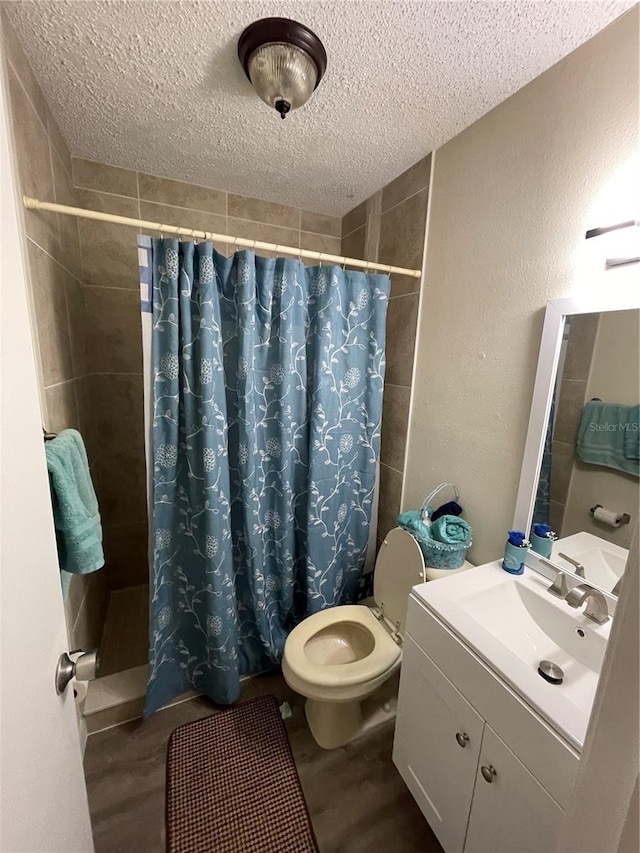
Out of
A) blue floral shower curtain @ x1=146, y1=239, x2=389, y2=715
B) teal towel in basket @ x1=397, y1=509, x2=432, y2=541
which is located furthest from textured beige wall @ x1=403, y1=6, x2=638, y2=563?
blue floral shower curtain @ x1=146, y1=239, x2=389, y2=715

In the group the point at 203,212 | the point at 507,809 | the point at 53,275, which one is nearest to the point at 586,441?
the point at 507,809

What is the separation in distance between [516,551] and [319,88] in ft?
5.41

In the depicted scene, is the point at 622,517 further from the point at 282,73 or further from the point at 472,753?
the point at 282,73

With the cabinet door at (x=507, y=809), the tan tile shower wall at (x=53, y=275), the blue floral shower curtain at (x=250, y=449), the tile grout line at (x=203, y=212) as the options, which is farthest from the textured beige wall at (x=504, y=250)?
the tan tile shower wall at (x=53, y=275)

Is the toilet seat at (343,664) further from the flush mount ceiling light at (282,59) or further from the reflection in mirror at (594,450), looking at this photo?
the flush mount ceiling light at (282,59)

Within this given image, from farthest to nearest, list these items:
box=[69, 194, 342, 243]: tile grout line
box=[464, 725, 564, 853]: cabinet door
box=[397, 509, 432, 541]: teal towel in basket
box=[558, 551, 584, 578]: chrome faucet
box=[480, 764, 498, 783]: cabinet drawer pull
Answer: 1. box=[69, 194, 342, 243]: tile grout line
2. box=[397, 509, 432, 541]: teal towel in basket
3. box=[558, 551, 584, 578]: chrome faucet
4. box=[480, 764, 498, 783]: cabinet drawer pull
5. box=[464, 725, 564, 853]: cabinet door

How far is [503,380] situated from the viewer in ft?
4.19

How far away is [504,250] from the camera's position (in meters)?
1.24

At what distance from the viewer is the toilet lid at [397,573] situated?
4.43ft

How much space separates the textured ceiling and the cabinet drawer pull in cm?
187

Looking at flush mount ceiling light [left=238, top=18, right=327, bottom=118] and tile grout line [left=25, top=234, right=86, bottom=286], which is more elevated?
flush mount ceiling light [left=238, top=18, right=327, bottom=118]

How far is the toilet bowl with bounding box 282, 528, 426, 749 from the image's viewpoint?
4.16ft

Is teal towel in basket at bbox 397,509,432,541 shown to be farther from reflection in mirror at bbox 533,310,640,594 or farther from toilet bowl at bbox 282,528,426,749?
reflection in mirror at bbox 533,310,640,594

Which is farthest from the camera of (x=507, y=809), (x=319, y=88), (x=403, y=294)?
(x=403, y=294)
